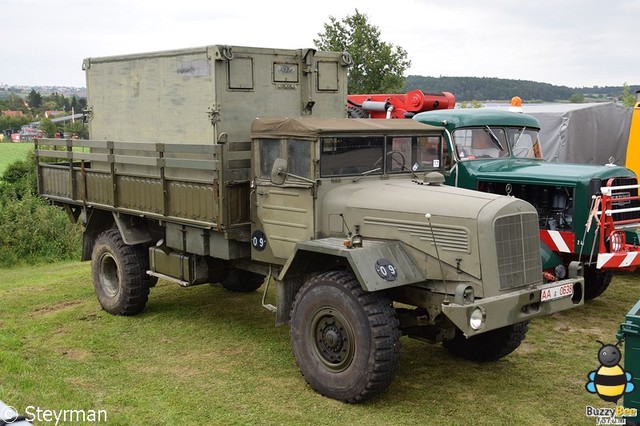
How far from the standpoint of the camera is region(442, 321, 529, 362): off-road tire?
6.61 m

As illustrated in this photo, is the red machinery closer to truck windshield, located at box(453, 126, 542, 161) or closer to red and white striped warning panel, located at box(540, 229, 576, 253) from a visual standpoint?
truck windshield, located at box(453, 126, 542, 161)

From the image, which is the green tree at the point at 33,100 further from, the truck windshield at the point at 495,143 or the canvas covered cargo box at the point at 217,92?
the truck windshield at the point at 495,143

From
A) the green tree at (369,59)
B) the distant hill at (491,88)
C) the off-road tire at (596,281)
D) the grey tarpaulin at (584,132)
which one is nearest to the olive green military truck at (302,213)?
the off-road tire at (596,281)

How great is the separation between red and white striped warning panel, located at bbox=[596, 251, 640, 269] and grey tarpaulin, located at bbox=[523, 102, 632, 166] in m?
5.62

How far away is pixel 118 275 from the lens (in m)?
Answer: 8.66

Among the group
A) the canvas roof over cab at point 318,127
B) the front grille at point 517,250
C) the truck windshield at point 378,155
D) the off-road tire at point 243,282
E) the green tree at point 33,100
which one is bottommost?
the off-road tire at point 243,282

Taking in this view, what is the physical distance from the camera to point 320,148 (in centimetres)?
634

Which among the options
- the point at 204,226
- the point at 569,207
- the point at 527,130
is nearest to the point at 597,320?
the point at 569,207

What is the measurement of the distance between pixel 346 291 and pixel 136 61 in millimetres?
4331

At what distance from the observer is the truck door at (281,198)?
6.42 metres

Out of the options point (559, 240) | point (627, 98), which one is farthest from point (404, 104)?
point (627, 98)

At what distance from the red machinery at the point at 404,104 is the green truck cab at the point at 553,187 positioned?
298cm

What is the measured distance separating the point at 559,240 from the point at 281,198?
3812mm

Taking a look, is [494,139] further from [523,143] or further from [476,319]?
[476,319]
